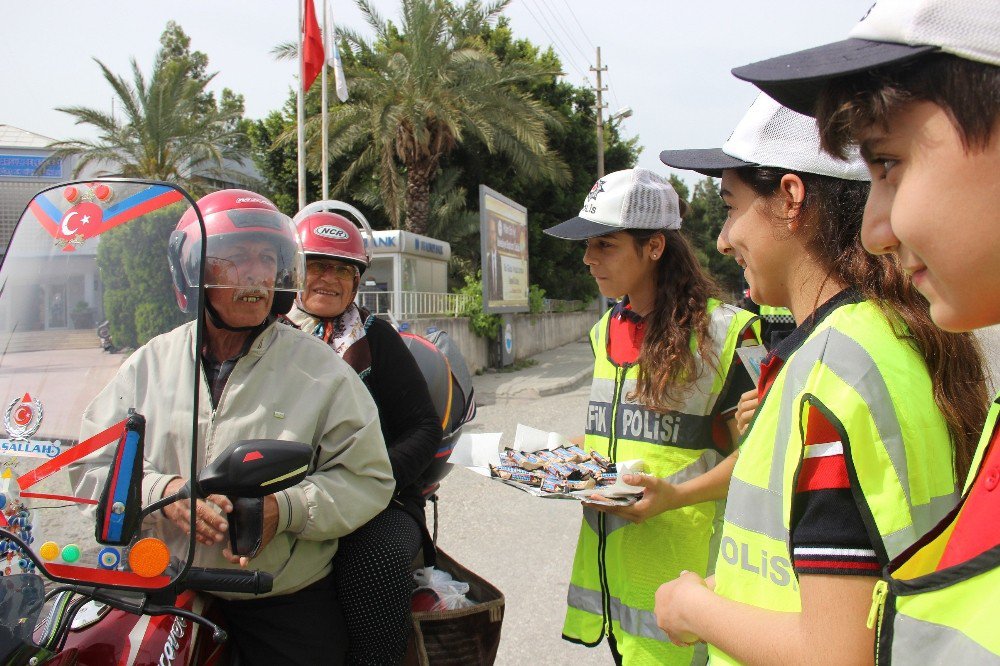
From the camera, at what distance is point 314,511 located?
6.17 ft

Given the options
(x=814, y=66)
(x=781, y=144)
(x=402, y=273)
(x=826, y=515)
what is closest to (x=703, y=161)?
(x=781, y=144)

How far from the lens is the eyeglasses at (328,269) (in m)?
3.11

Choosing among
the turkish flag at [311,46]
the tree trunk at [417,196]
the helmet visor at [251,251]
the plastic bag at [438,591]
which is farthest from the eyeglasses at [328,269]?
the tree trunk at [417,196]

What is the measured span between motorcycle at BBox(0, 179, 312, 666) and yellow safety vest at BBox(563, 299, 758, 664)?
3.58 feet

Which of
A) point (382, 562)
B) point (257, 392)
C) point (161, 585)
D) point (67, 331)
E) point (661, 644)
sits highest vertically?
point (67, 331)

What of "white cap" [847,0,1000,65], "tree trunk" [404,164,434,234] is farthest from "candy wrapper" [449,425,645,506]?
"tree trunk" [404,164,434,234]

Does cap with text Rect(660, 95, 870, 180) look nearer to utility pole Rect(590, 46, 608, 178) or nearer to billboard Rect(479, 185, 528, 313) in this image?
billboard Rect(479, 185, 528, 313)

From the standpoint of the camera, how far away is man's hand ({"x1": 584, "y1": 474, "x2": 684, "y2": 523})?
1.96 metres

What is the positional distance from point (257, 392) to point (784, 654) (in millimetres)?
1366

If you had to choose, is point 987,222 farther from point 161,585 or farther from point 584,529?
point 584,529

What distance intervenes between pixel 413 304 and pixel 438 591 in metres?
12.3

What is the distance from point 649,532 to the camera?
7.24 feet

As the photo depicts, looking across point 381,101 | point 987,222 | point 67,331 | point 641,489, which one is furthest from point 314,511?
point 381,101

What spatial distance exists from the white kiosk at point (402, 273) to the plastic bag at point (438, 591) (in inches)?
436
